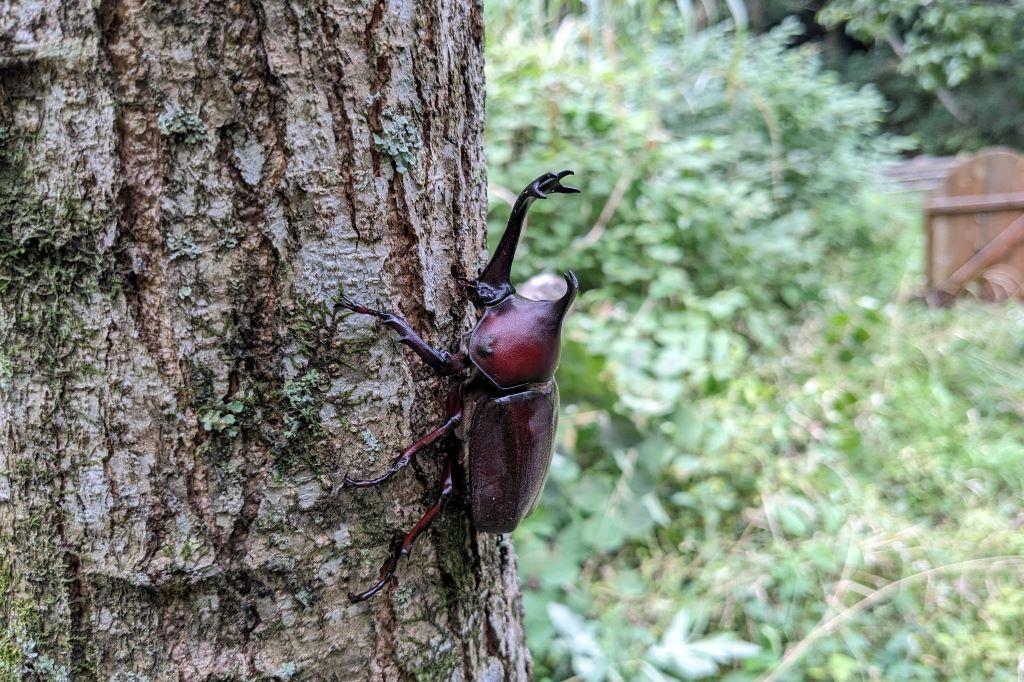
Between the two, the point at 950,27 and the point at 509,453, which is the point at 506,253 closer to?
the point at 509,453

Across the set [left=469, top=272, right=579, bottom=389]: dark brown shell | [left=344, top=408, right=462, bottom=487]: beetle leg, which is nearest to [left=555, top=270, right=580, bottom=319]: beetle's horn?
[left=469, top=272, right=579, bottom=389]: dark brown shell

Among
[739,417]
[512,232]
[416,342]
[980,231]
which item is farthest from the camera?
[980,231]

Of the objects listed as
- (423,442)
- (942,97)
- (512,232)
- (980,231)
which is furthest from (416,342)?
(942,97)

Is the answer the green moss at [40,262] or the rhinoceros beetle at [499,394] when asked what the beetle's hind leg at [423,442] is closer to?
the rhinoceros beetle at [499,394]

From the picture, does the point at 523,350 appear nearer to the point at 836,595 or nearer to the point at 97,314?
the point at 97,314

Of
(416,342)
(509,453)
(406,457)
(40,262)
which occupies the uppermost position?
(40,262)

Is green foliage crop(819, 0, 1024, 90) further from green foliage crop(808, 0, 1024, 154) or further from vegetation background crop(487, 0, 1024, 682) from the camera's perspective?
green foliage crop(808, 0, 1024, 154)

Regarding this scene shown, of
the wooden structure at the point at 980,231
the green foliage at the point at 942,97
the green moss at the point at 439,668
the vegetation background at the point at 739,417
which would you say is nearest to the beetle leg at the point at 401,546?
the green moss at the point at 439,668

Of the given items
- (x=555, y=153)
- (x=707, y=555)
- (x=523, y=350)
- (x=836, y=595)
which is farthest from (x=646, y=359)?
(x=523, y=350)
